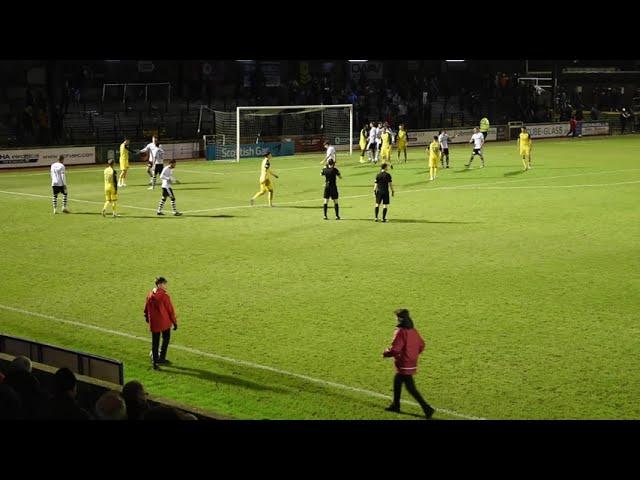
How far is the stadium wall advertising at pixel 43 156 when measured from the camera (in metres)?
52.5

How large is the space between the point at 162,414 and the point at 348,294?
456 inches

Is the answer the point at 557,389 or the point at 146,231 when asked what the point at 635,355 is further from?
the point at 146,231

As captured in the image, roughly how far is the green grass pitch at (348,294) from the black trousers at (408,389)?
359 mm

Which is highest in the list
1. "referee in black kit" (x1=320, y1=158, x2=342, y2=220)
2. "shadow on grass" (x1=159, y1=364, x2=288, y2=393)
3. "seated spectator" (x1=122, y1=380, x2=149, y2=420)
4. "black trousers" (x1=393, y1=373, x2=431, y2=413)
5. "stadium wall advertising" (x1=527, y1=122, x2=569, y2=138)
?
"stadium wall advertising" (x1=527, y1=122, x2=569, y2=138)

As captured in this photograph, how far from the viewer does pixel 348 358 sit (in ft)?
55.4

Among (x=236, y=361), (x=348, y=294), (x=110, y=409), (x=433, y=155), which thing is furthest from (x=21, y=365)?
(x=433, y=155)

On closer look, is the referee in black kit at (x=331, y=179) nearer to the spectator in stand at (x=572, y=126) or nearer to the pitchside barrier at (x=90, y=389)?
the pitchside barrier at (x=90, y=389)

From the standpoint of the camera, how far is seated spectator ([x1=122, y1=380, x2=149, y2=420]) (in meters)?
10.9

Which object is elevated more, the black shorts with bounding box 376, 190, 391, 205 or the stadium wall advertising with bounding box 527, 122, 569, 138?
the stadium wall advertising with bounding box 527, 122, 569, 138

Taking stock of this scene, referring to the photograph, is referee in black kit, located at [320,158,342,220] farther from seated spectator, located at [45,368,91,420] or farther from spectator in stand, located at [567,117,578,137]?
spectator in stand, located at [567,117,578,137]

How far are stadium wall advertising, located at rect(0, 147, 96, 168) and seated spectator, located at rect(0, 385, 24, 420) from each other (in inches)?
1748

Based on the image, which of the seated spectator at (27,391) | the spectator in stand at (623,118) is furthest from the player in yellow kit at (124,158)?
the spectator in stand at (623,118)

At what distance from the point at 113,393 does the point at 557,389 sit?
7423 mm

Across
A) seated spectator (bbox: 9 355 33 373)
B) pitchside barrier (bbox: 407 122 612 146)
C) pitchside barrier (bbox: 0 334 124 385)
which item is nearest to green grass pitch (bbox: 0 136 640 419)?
pitchside barrier (bbox: 0 334 124 385)
